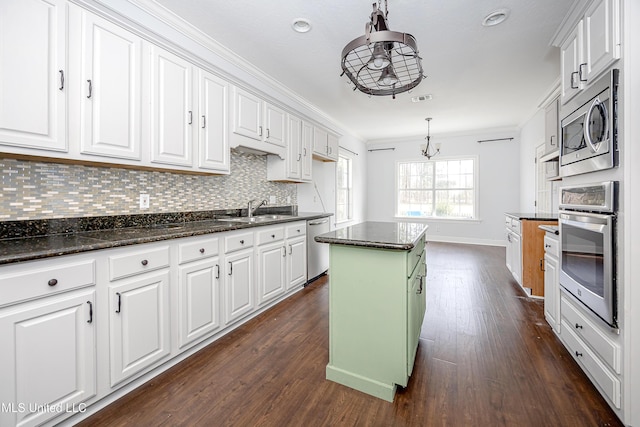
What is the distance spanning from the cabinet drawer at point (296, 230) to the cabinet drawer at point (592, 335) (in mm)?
2485

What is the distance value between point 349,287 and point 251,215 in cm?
199

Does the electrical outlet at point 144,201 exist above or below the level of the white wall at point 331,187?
below

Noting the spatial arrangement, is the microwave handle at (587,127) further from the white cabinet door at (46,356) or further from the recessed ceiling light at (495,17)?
the white cabinet door at (46,356)

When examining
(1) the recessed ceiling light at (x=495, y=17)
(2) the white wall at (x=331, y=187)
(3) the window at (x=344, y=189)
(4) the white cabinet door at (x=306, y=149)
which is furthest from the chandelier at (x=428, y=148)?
(1) the recessed ceiling light at (x=495, y=17)

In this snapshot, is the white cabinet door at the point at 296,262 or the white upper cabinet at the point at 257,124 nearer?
the white upper cabinet at the point at 257,124

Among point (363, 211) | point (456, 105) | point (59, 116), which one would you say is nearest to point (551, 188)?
point (456, 105)

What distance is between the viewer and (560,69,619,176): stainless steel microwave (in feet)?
4.90

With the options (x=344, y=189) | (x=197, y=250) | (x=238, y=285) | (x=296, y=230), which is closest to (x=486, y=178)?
(x=344, y=189)

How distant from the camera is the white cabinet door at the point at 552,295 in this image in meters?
2.29

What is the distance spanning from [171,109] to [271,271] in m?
1.73

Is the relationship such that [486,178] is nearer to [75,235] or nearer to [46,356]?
[75,235]

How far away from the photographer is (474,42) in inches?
109

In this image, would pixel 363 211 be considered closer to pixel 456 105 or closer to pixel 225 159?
pixel 456 105

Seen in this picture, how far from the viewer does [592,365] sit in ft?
5.58
